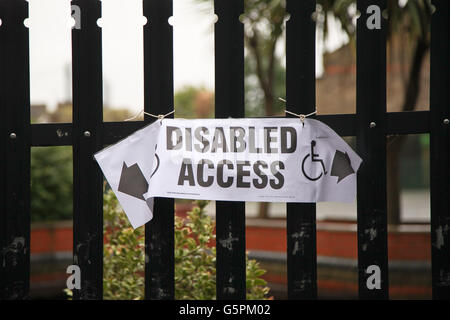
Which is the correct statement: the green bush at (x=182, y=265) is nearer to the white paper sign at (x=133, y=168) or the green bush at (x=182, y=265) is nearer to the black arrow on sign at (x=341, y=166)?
the white paper sign at (x=133, y=168)

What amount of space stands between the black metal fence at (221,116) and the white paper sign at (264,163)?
0.23 feet

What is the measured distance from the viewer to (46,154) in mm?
10023

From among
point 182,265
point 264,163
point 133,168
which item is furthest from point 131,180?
point 182,265

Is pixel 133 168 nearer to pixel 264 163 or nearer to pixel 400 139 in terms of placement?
pixel 264 163

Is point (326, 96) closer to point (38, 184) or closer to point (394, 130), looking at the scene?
point (38, 184)

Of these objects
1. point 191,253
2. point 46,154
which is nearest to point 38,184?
point 46,154

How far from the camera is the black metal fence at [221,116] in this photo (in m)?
2.32

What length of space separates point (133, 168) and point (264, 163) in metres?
0.69

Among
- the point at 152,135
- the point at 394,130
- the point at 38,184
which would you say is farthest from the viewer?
the point at 38,184

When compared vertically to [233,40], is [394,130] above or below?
below

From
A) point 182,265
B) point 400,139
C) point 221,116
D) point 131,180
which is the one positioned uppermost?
point 400,139

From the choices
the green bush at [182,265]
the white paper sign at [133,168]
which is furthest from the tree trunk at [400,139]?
the white paper sign at [133,168]

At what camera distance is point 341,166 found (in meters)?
2.37
